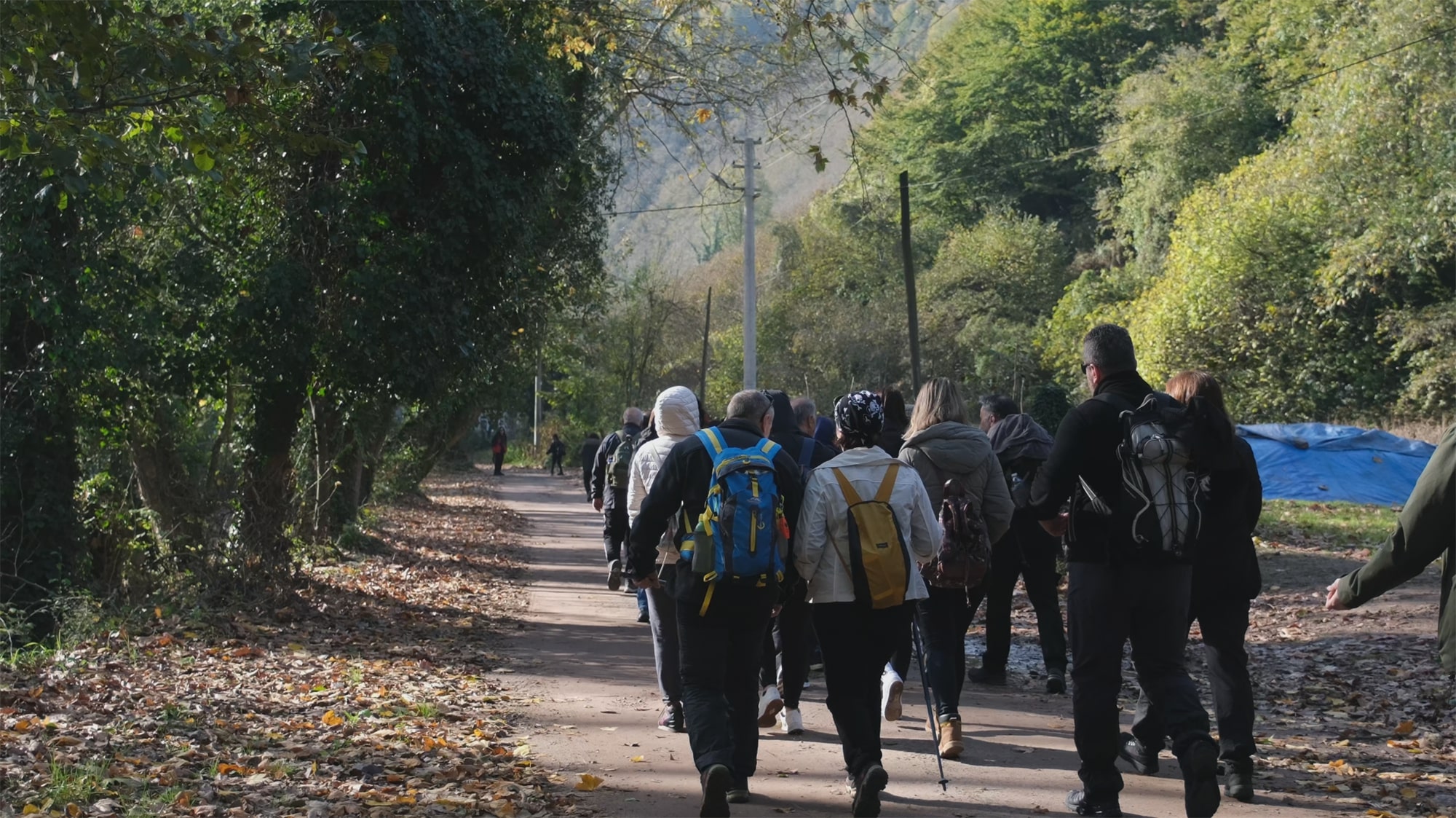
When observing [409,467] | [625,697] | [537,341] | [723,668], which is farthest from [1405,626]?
[409,467]

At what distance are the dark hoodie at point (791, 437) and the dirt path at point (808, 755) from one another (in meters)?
1.60

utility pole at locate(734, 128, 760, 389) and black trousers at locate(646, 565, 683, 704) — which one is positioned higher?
utility pole at locate(734, 128, 760, 389)

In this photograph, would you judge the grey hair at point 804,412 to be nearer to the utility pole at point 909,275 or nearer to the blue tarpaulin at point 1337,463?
the utility pole at point 909,275

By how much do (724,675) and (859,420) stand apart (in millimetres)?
1366

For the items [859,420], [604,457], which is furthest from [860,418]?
[604,457]

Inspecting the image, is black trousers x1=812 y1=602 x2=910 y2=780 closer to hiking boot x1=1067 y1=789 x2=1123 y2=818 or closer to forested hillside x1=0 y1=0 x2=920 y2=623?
hiking boot x1=1067 y1=789 x2=1123 y2=818

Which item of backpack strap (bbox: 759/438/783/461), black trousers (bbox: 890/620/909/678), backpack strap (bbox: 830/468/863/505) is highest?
backpack strap (bbox: 759/438/783/461)

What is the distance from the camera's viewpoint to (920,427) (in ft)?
25.6

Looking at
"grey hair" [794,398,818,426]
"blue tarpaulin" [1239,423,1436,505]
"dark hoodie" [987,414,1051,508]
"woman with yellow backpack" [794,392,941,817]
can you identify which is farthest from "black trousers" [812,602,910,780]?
"blue tarpaulin" [1239,423,1436,505]

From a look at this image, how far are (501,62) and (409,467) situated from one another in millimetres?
17300

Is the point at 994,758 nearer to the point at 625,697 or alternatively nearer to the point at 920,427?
the point at 920,427

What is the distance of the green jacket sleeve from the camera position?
4.52m

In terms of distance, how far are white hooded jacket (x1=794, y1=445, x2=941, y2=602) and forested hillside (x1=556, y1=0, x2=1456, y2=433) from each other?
17.7ft

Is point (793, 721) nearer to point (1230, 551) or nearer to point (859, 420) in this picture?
point (859, 420)
